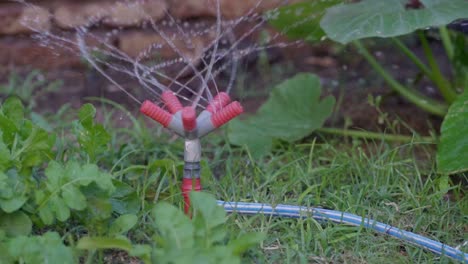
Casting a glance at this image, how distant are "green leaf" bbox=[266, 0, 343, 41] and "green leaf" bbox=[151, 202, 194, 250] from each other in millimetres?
955

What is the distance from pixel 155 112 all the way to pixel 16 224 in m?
0.37

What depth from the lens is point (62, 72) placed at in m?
2.92

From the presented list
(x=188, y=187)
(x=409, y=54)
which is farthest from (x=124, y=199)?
(x=409, y=54)

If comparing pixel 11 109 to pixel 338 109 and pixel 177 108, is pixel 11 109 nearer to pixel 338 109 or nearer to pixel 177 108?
pixel 177 108

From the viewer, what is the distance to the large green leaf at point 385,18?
1.85 m

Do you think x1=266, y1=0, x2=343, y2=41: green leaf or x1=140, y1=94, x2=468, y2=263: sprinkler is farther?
x1=266, y1=0, x2=343, y2=41: green leaf

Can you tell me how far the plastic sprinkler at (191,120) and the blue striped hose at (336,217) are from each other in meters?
0.10

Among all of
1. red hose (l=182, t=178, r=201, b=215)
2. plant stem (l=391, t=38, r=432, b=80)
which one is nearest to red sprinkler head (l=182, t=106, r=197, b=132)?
red hose (l=182, t=178, r=201, b=215)

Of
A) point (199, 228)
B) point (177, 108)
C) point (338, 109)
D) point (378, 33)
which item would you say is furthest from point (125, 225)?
point (338, 109)

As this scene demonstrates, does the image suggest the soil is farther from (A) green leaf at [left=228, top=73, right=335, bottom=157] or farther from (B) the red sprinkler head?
(B) the red sprinkler head

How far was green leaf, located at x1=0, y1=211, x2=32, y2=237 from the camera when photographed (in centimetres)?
154

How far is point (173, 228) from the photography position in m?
1.40

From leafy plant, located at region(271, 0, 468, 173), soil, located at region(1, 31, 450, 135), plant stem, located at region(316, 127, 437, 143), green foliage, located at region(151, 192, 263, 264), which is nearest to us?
green foliage, located at region(151, 192, 263, 264)

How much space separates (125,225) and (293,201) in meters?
0.45
